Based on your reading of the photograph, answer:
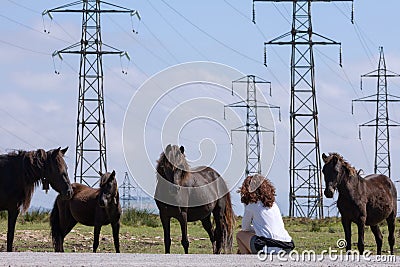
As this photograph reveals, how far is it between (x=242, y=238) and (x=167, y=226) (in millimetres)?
4207

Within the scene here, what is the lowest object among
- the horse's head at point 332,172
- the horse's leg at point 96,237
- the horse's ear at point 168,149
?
the horse's leg at point 96,237

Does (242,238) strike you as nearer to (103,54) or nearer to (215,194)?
(215,194)

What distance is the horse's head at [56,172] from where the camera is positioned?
17047 mm

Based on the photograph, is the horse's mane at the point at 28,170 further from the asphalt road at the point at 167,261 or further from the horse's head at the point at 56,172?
the asphalt road at the point at 167,261

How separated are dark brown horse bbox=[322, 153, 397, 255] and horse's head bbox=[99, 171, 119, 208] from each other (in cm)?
432

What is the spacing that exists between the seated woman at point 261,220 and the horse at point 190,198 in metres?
3.96

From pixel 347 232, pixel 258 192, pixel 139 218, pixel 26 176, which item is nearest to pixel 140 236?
pixel 139 218

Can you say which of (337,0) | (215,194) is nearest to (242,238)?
(215,194)

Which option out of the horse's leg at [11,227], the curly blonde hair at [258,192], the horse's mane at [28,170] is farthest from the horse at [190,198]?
the curly blonde hair at [258,192]

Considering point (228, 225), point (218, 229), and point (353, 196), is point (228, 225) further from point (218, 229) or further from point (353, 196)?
point (353, 196)

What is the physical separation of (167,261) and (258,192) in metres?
2.42

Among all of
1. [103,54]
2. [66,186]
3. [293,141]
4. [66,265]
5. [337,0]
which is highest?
[337,0]

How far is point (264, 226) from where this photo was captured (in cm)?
1392

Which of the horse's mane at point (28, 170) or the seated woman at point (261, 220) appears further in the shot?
the horse's mane at point (28, 170)
